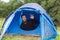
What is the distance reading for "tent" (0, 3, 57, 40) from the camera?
5363 mm

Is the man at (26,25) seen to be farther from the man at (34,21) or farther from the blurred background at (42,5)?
the blurred background at (42,5)

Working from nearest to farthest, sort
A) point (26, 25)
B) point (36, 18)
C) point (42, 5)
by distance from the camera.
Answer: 1. point (26, 25)
2. point (36, 18)
3. point (42, 5)

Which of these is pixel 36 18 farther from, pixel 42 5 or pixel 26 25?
pixel 42 5

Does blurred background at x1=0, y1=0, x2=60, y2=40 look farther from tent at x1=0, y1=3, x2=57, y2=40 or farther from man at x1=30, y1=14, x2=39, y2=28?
man at x1=30, y1=14, x2=39, y2=28

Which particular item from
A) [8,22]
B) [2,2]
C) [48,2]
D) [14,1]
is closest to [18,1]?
[14,1]

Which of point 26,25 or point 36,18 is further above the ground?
point 36,18

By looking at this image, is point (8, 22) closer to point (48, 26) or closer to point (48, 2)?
point (48, 26)

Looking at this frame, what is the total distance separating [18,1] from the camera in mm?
9758

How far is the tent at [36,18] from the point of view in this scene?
5363 mm

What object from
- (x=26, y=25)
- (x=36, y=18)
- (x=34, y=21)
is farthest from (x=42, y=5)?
(x=26, y=25)

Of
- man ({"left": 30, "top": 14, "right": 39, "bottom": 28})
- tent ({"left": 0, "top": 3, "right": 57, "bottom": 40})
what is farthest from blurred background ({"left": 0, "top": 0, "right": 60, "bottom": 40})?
man ({"left": 30, "top": 14, "right": 39, "bottom": 28})

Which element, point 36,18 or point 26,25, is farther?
point 36,18

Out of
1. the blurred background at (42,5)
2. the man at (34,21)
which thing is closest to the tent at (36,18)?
the man at (34,21)

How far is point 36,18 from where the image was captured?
626 centimetres
